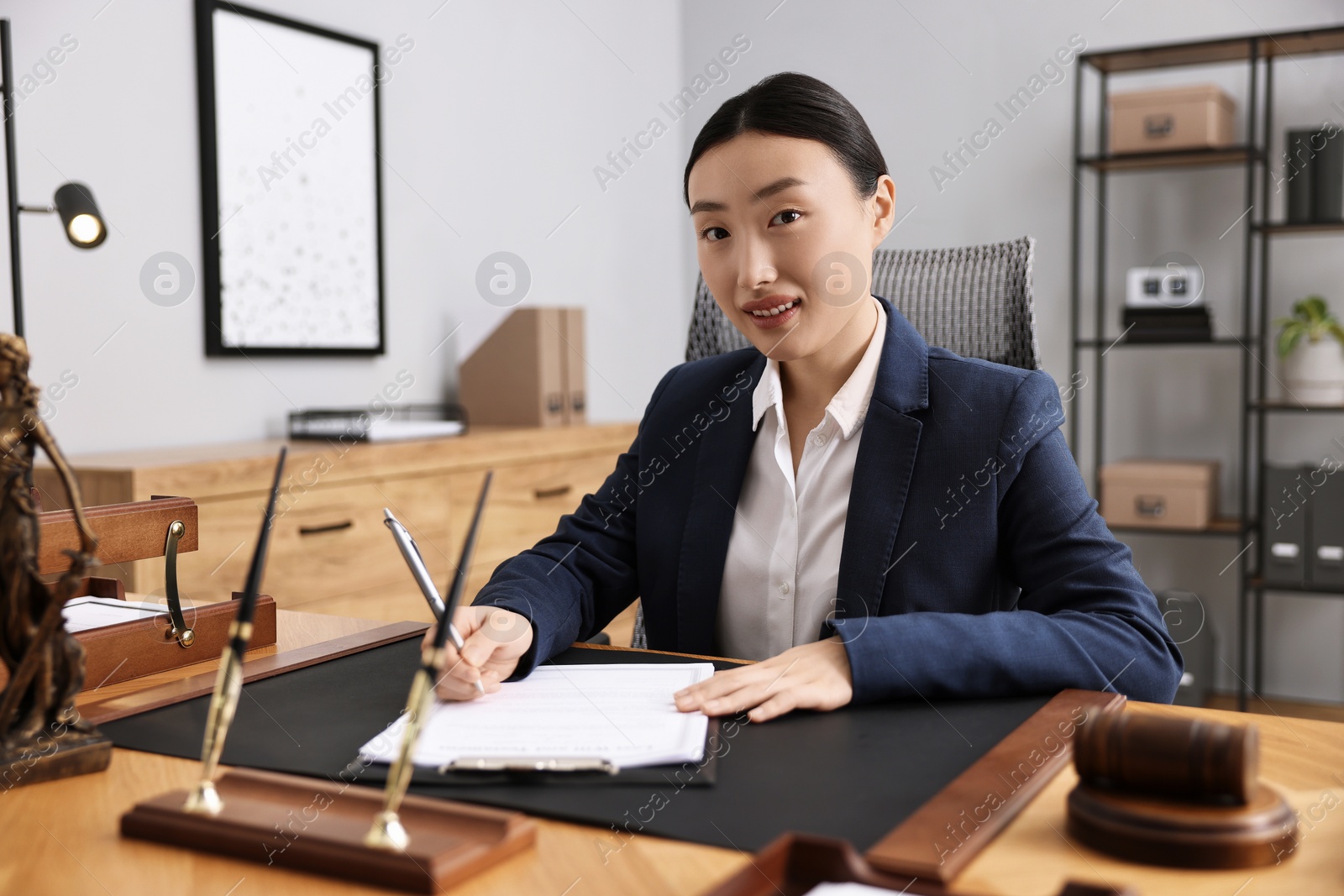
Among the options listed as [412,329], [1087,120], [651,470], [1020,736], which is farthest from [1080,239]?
[1020,736]

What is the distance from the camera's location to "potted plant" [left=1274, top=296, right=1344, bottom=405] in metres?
3.24

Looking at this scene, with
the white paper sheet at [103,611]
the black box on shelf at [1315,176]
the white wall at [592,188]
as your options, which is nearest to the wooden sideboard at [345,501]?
the white wall at [592,188]

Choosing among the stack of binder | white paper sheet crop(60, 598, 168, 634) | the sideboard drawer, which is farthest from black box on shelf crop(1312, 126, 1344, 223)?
white paper sheet crop(60, 598, 168, 634)

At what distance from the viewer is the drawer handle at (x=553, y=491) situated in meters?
2.94

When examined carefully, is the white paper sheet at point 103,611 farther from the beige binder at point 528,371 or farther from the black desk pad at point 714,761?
the beige binder at point 528,371

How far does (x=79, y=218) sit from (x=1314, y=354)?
3091 mm

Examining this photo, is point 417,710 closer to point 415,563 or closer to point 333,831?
point 333,831

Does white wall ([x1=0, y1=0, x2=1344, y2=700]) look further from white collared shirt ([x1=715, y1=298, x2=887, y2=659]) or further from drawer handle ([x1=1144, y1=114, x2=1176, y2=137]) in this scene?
white collared shirt ([x1=715, y1=298, x2=887, y2=659])

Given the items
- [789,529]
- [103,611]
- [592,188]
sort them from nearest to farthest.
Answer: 1. [103,611]
2. [789,529]
3. [592,188]

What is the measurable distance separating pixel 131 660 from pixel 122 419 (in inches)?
59.4

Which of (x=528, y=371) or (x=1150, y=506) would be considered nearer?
(x=528, y=371)

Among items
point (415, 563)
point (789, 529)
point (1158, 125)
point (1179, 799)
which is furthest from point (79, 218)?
point (1158, 125)

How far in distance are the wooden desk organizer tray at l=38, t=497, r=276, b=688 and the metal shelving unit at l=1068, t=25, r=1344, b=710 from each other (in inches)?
113

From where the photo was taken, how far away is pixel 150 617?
115 cm
